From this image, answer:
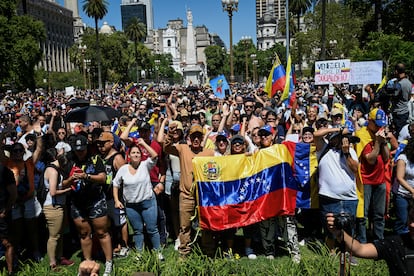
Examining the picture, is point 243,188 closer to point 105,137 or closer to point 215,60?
point 105,137

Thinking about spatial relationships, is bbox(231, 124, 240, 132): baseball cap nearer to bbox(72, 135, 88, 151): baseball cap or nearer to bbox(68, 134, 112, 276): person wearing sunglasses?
bbox(68, 134, 112, 276): person wearing sunglasses

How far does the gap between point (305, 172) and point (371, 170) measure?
89 cm

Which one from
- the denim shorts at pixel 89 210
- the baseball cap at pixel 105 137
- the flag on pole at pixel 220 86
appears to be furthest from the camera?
the flag on pole at pixel 220 86

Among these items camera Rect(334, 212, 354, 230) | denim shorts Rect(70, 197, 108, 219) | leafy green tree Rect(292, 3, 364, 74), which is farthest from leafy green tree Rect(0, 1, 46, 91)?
camera Rect(334, 212, 354, 230)

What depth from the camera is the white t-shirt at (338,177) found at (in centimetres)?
511

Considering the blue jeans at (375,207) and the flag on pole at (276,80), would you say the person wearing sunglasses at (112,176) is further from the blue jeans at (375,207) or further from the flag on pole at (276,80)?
the flag on pole at (276,80)

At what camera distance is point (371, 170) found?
5.52 meters

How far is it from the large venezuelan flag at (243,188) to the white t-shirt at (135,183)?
2.21 feet

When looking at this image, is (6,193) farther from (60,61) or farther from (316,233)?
(60,61)

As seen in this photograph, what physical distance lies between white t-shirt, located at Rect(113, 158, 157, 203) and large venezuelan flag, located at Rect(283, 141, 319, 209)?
6.66 ft

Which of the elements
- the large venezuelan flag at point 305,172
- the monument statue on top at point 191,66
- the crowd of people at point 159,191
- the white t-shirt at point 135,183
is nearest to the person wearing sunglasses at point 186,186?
the crowd of people at point 159,191

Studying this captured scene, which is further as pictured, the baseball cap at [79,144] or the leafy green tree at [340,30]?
the leafy green tree at [340,30]

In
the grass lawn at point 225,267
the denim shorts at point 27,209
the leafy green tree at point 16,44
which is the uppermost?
the leafy green tree at point 16,44

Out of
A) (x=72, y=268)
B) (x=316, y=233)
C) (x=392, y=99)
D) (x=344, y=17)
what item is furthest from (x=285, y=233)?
(x=344, y=17)
